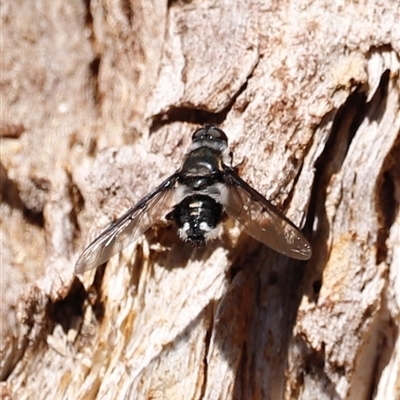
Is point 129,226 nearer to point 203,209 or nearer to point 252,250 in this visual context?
point 203,209

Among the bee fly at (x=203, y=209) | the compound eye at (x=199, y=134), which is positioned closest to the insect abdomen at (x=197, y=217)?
the bee fly at (x=203, y=209)

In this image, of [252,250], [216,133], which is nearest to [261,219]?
[252,250]

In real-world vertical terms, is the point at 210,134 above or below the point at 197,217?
above

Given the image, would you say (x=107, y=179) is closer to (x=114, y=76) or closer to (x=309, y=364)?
(x=114, y=76)

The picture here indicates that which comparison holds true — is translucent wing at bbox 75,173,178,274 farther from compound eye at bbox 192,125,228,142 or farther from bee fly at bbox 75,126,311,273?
compound eye at bbox 192,125,228,142

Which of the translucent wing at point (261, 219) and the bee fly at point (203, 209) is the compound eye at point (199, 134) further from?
the translucent wing at point (261, 219)

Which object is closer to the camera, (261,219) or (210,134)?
(261,219)
